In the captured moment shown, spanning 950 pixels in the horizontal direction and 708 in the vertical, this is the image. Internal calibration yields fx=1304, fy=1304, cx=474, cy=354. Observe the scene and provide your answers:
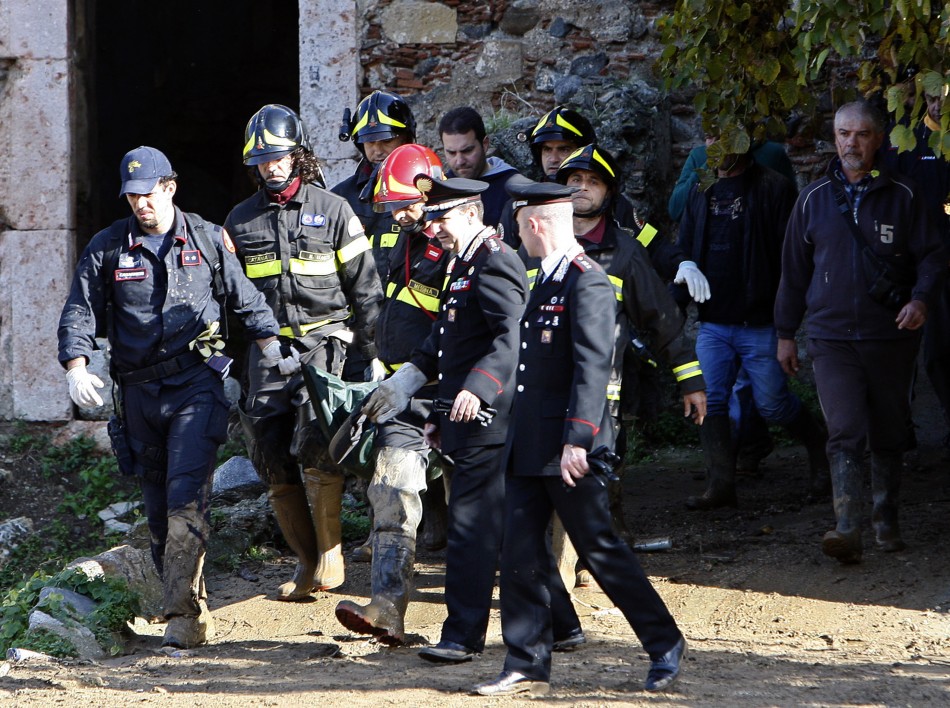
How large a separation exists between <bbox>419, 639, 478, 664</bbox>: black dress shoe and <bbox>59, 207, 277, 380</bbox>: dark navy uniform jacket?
63.5 inches

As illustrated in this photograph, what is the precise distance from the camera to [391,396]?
193 inches

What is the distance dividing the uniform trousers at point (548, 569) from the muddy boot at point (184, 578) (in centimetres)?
158

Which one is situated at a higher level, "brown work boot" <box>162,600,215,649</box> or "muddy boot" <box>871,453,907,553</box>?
"muddy boot" <box>871,453,907,553</box>

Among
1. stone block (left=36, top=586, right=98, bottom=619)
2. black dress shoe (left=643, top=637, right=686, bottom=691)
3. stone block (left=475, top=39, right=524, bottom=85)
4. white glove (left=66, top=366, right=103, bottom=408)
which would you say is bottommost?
stone block (left=36, top=586, right=98, bottom=619)

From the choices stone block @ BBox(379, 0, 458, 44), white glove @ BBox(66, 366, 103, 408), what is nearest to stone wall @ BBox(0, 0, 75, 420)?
stone block @ BBox(379, 0, 458, 44)

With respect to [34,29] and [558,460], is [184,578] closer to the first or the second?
[558,460]

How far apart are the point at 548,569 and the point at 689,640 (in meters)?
0.92

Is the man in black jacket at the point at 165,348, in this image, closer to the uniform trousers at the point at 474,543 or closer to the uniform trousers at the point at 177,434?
the uniform trousers at the point at 177,434

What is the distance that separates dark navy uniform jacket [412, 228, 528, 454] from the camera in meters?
4.62

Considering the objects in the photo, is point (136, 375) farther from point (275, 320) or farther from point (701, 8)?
point (701, 8)

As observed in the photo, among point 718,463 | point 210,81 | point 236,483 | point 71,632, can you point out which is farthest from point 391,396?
point 210,81

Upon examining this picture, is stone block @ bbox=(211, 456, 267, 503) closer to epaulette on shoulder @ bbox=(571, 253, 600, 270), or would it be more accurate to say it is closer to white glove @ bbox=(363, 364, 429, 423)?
white glove @ bbox=(363, 364, 429, 423)

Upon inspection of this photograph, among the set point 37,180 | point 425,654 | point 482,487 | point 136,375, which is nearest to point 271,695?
point 425,654

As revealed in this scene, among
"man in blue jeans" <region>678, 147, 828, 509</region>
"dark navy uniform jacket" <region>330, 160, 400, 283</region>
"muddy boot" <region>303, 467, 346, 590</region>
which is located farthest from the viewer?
"man in blue jeans" <region>678, 147, 828, 509</region>
